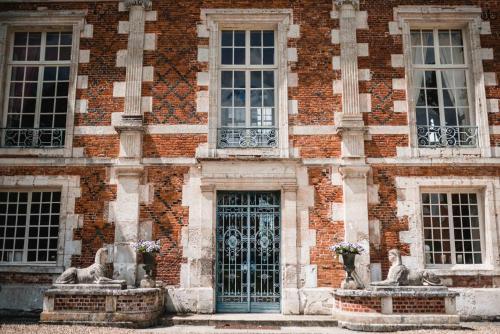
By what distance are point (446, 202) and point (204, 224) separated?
5.00 meters

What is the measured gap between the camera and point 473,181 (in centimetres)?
987

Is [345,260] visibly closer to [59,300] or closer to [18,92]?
[59,300]

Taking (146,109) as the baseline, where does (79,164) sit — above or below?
below

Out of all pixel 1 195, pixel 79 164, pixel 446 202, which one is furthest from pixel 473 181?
pixel 1 195

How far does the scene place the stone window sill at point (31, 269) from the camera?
31.7 feet

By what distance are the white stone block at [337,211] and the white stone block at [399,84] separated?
2791 millimetres

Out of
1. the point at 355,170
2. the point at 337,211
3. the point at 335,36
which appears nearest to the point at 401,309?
the point at 337,211

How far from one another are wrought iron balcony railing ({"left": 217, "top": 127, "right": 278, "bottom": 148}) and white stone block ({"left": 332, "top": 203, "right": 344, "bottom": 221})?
1781 millimetres

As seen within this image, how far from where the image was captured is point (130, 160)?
9.94 m

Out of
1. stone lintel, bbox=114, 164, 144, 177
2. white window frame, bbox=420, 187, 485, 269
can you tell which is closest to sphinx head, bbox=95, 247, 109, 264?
stone lintel, bbox=114, 164, 144, 177

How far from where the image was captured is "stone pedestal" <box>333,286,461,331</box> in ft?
26.7

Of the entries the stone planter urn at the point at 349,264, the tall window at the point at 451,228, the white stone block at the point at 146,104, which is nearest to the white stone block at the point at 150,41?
the white stone block at the point at 146,104

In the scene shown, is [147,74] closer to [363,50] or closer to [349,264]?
[363,50]

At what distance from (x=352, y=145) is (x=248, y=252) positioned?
3039mm
